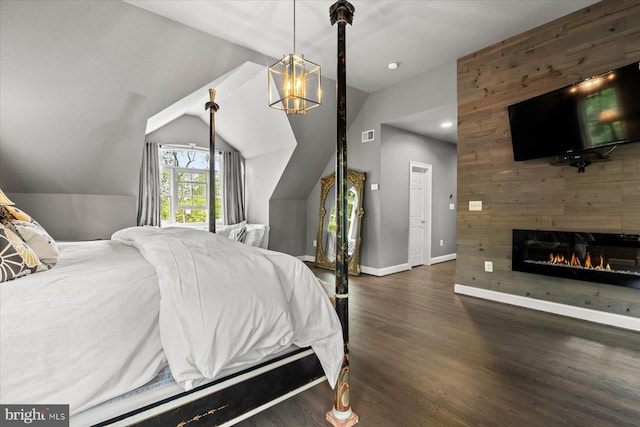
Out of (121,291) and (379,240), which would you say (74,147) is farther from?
(379,240)

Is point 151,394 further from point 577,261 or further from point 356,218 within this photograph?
point 356,218

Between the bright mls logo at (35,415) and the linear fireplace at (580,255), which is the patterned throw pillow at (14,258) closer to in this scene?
the bright mls logo at (35,415)

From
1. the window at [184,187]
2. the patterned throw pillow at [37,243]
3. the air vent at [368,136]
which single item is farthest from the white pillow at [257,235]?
the patterned throw pillow at [37,243]

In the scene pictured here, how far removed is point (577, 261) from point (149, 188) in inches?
241

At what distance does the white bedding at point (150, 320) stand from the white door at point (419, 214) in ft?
14.1

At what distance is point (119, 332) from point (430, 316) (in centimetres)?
281

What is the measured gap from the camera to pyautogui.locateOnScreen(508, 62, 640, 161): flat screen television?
248 cm

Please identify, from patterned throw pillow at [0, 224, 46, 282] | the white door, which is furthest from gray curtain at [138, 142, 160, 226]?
the white door

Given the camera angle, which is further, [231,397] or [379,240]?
[379,240]

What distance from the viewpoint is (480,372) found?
6.69ft

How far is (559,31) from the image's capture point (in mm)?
3100

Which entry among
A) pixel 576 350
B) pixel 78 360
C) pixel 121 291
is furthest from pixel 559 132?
pixel 78 360

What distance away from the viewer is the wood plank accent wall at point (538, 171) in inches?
109

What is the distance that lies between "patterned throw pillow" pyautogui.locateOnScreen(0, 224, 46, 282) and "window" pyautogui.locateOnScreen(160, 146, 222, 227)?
4683 mm
